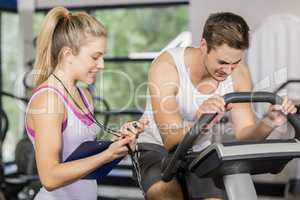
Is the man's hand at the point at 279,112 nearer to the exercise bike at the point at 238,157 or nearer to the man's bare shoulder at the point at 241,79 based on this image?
the exercise bike at the point at 238,157

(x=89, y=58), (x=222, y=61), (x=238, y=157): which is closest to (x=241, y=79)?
(x=222, y=61)

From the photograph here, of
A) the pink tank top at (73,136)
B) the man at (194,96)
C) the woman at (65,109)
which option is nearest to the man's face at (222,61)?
the man at (194,96)

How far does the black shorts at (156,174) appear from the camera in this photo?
1522 millimetres

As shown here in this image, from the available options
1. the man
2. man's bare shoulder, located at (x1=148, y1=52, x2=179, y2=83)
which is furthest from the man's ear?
man's bare shoulder, located at (x1=148, y1=52, x2=179, y2=83)

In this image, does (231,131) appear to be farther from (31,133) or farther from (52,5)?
(52,5)

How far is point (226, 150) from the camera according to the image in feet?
4.00

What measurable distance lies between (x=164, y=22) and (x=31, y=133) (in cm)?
97

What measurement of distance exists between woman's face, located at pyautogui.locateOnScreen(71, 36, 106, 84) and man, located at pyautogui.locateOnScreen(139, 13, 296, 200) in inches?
8.7

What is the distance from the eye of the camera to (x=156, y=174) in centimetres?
164

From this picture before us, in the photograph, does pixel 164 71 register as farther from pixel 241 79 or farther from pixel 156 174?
pixel 156 174

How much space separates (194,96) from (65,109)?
0.45 m

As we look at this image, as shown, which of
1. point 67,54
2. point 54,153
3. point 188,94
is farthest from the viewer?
point 188,94

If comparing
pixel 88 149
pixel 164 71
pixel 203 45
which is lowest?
pixel 88 149

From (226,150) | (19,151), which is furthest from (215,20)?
(19,151)
